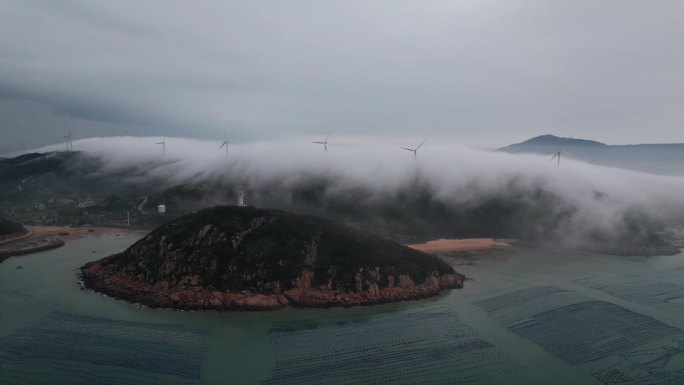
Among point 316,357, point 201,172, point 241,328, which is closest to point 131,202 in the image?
point 201,172

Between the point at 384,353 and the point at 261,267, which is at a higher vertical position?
the point at 261,267

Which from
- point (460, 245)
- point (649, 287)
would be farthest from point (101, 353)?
point (460, 245)

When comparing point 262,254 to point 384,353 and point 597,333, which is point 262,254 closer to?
point 384,353

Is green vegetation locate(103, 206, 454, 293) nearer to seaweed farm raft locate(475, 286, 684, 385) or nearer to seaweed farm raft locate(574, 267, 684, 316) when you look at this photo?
seaweed farm raft locate(475, 286, 684, 385)

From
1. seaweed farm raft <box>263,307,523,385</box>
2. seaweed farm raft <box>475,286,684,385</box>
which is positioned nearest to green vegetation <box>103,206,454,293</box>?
seaweed farm raft <box>263,307,523,385</box>

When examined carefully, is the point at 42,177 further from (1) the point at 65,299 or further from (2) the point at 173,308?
(2) the point at 173,308

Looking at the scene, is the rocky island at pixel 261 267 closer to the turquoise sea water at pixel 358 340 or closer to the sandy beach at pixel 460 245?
the turquoise sea water at pixel 358 340
